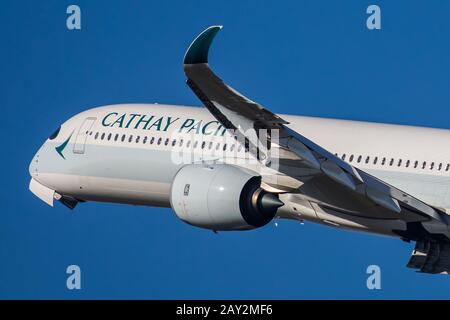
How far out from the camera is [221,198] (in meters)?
43.5

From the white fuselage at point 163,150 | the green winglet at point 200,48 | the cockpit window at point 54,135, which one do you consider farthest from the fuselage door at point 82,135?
the green winglet at point 200,48

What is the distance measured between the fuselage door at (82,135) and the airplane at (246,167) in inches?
1.8

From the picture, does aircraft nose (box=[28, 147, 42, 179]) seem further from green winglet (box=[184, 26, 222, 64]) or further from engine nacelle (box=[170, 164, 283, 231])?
green winglet (box=[184, 26, 222, 64])

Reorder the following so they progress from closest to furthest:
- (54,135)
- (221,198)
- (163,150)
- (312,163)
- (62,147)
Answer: (312,163) < (221,198) < (163,150) < (62,147) < (54,135)

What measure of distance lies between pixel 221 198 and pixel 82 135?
8813mm

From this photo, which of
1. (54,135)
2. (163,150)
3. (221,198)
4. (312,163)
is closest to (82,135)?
(54,135)

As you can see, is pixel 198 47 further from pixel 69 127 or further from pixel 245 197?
pixel 69 127

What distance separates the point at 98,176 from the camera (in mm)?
50031

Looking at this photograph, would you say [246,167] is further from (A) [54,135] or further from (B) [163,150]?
(A) [54,135]

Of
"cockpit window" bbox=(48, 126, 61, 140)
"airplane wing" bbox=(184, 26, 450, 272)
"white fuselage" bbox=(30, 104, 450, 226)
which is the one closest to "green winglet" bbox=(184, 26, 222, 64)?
"airplane wing" bbox=(184, 26, 450, 272)

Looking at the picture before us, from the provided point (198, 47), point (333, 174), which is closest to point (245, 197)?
point (333, 174)

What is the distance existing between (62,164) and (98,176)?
1654 mm

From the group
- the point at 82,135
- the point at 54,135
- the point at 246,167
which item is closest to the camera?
the point at 246,167

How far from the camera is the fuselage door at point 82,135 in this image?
50.6 metres
